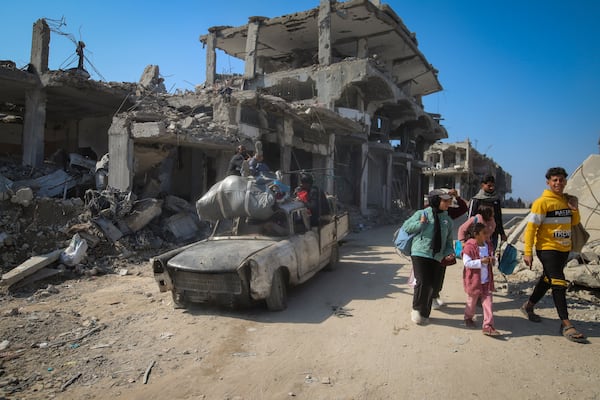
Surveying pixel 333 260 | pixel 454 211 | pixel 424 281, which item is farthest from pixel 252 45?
pixel 424 281

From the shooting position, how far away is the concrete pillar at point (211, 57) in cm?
2280

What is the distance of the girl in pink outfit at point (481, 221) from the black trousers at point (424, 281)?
1.78ft

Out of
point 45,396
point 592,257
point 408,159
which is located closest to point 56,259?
point 45,396

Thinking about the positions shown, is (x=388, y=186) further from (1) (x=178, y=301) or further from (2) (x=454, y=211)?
(1) (x=178, y=301)

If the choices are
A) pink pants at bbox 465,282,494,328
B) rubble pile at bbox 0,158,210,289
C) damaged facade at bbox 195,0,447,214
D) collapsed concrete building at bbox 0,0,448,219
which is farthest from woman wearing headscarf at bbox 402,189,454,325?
damaged facade at bbox 195,0,447,214

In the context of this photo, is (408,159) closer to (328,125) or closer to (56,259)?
(328,125)

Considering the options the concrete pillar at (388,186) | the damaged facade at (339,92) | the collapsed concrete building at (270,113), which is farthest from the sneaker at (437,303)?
the concrete pillar at (388,186)

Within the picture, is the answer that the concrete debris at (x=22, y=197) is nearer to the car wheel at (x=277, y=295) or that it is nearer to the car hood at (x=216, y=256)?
the car hood at (x=216, y=256)

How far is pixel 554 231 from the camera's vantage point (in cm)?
405

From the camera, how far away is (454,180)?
36625mm

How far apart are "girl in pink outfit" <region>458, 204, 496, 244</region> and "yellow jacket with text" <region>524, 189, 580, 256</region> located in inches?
20.0

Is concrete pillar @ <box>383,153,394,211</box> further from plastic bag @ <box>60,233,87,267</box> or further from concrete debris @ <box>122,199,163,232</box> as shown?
plastic bag @ <box>60,233,87,267</box>

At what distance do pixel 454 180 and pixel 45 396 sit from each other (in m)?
38.2

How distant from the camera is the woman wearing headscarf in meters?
4.36
